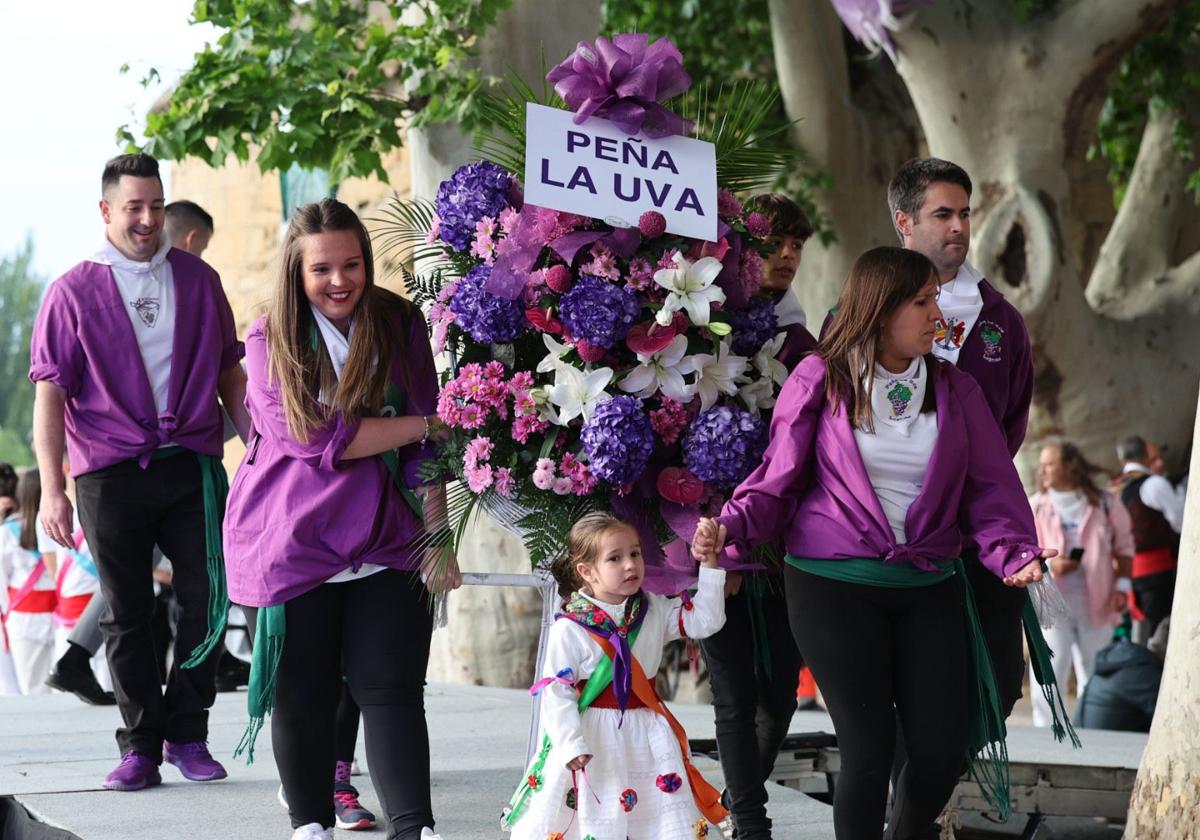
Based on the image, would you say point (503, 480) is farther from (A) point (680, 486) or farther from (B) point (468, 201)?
(B) point (468, 201)

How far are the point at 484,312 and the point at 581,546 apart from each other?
58 centimetres

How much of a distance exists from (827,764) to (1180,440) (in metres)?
4.43

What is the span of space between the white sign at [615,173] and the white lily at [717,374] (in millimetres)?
284

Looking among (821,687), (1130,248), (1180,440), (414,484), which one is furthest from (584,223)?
(1130,248)

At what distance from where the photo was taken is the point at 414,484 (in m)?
3.83

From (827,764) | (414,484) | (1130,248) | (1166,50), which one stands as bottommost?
(827,764)

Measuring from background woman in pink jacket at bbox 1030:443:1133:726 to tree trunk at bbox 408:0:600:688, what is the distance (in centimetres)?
276

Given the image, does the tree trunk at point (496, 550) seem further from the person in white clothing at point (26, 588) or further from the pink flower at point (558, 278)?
the pink flower at point (558, 278)

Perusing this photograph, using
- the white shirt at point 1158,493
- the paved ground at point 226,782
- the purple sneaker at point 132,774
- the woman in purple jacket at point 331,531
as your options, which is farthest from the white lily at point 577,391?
the white shirt at point 1158,493

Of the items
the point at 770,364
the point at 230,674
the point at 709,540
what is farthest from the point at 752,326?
the point at 230,674

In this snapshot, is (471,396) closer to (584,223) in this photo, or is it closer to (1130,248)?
(584,223)

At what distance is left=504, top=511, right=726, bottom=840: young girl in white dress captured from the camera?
3469 millimetres

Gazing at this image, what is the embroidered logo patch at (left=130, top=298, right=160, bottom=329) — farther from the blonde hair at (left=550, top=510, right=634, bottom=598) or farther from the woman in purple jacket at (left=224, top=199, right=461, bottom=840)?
the blonde hair at (left=550, top=510, right=634, bottom=598)

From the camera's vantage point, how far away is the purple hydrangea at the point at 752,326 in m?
3.92
